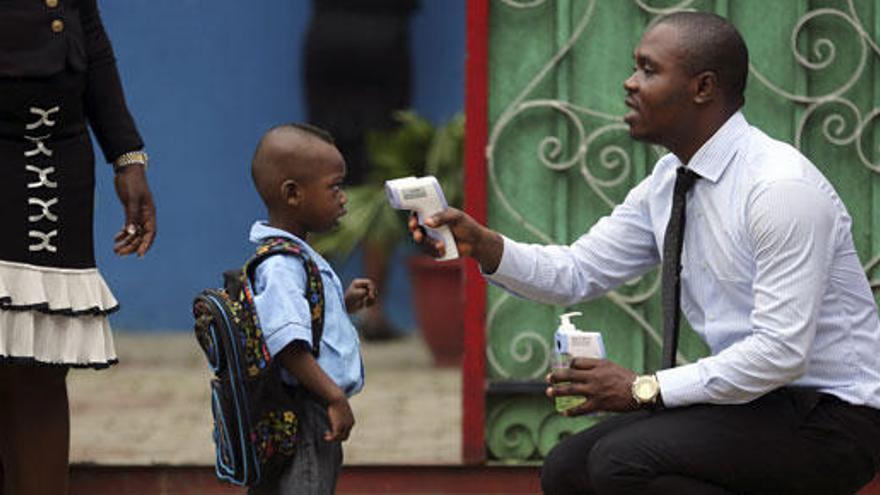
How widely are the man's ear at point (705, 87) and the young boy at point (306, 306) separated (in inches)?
31.8

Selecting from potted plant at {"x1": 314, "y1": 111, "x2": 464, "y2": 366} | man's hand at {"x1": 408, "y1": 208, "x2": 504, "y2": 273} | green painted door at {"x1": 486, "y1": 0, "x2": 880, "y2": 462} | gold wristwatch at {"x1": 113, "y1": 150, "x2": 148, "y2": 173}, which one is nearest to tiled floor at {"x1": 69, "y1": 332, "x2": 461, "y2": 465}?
potted plant at {"x1": 314, "y1": 111, "x2": 464, "y2": 366}

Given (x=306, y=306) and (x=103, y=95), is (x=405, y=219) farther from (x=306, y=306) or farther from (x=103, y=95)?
(x=306, y=306)

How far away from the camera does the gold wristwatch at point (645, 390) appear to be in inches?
179

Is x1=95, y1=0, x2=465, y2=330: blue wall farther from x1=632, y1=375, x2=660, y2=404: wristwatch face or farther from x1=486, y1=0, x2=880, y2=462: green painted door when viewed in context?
x1=632, y1=375, x2=660, y2=404: wristwatch face

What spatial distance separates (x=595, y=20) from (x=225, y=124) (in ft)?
14.2

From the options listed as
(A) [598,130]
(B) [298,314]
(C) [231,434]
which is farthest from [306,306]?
(A) [598,130]

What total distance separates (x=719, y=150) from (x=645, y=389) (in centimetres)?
57

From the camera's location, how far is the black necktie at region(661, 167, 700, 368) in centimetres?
477

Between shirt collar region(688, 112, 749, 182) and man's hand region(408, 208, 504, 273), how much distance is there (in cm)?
50

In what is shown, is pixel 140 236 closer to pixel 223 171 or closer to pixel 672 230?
pixel 672 230

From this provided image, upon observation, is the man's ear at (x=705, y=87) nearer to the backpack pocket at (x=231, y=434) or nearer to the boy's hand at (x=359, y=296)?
the boy's hand at (x=359, y=296)

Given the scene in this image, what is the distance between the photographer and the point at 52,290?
488 cm

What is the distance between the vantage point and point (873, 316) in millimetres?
4711

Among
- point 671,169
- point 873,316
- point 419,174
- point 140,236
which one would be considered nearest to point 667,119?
point 671,169
